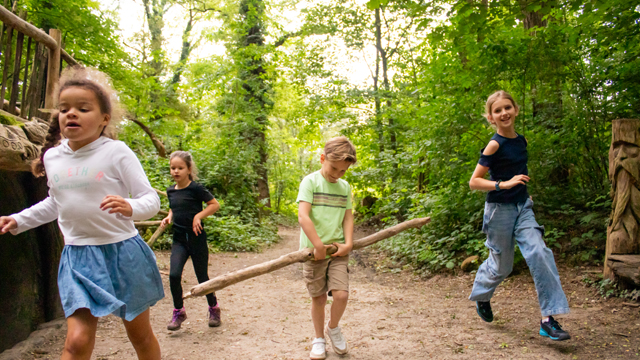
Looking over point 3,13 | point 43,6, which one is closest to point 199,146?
point 43,6

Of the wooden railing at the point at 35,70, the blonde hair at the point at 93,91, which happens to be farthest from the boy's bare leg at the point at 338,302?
the wooden railing at the point at 35,70

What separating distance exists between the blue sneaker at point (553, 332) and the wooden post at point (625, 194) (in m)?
1.73

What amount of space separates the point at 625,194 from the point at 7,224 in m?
5.66

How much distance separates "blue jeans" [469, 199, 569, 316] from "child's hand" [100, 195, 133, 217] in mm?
3031

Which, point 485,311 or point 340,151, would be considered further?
point 485,311

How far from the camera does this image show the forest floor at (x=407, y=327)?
11.2 feet

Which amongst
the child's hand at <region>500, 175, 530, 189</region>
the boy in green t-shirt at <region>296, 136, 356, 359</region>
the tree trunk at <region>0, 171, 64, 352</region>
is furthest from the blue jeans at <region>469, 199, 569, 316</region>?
the tree trunk at <region>0, 171, 64, 352</region>

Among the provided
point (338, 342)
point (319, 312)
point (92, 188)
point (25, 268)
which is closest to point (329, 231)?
point (319, 312)

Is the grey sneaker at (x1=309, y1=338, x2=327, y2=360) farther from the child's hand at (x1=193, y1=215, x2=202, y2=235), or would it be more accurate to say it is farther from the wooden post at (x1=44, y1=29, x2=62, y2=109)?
the wooden post at (x1=44, y1=29, x2=62, y2=109)

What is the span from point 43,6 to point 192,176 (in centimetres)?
550

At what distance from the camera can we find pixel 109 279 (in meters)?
2.25

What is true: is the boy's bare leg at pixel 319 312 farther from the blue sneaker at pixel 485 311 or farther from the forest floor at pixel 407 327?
the blue sneaker at pixel 485 311

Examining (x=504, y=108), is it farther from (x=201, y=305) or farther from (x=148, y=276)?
(x=201, y=305)

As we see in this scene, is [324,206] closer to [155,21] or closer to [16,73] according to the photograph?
[16,73]
